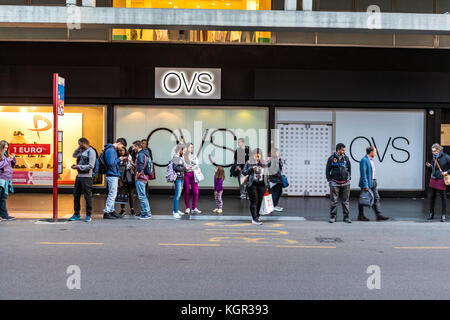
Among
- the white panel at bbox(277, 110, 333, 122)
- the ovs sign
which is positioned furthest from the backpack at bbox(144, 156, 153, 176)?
the white panel at bbox(277, 110, 333, 122)

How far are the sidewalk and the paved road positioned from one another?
53.0 inches

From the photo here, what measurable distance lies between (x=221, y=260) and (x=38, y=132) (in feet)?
40.5

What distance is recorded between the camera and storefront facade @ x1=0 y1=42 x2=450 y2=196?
56.8 feet

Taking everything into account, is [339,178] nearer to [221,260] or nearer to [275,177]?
[275,177]

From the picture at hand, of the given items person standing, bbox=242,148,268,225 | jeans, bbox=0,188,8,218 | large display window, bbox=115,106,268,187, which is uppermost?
large display window, bbox=115,106,268,187

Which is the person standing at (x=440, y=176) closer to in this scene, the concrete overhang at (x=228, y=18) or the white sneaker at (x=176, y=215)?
the concrete overhang at (x=228, y=18)

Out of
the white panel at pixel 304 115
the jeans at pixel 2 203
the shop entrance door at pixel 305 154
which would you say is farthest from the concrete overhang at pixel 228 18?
the jeans at pixel 2 203

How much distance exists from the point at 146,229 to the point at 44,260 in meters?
3.33

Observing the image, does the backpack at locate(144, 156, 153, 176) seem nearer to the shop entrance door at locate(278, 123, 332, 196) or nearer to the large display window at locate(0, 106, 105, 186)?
the large display window at locate(0, 106, 105, 186)

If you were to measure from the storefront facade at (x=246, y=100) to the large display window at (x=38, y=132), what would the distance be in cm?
4

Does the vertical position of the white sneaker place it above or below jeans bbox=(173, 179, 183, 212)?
below

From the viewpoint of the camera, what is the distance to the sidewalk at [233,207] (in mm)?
13164

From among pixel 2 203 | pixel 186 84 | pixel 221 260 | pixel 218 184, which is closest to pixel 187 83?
pixel 186 84

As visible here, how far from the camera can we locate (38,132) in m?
18.1
